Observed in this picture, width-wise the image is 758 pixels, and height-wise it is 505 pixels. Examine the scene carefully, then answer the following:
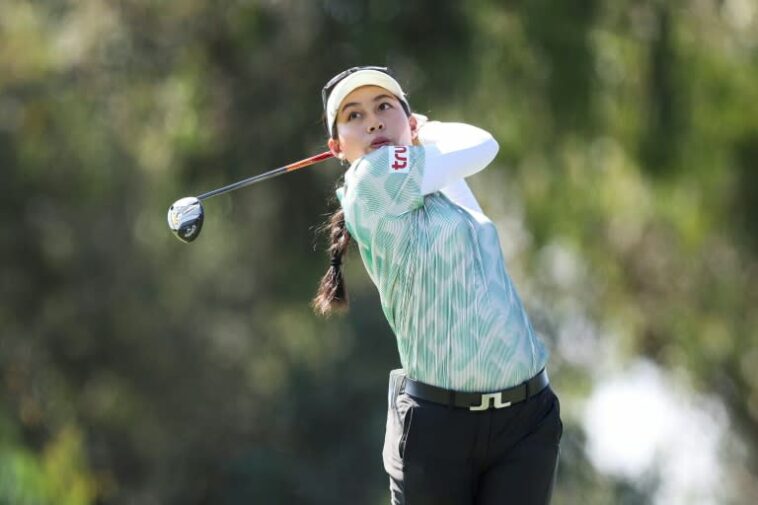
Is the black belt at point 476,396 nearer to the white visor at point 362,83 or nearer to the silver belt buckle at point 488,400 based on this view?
the silver belt buckle at point 488,400

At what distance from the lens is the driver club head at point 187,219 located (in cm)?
386

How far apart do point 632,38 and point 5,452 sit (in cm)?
618

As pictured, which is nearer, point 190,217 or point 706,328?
point 190,217

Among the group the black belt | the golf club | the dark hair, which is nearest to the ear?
the golf club

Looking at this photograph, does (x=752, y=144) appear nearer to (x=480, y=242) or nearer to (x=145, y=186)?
(x=145, y=186)

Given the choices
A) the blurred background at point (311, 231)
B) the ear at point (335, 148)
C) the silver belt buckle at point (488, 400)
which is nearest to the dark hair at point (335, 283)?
the ear at point (335, 148)

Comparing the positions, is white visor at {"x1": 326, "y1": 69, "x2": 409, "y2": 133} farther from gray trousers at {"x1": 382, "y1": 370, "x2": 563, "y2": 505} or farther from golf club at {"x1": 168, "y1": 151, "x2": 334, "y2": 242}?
gray trousers at {"x1": 382, "y1": 370, "x2": 563, "y2": 505}

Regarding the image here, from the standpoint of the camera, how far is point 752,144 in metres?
12.0

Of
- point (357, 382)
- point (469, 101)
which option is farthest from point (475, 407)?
point (357, 382)

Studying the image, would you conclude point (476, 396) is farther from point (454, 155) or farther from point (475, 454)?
point (454, 155)

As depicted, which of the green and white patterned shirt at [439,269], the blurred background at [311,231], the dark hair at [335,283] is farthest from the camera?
the blurred background at [311,231]

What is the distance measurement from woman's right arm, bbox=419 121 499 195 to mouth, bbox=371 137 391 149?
0.28ft

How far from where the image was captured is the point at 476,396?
3510 mm

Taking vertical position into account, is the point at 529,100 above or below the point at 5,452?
above
